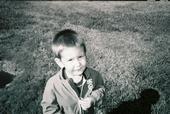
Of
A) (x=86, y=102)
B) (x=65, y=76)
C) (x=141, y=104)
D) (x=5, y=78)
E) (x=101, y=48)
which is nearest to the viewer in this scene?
(x=86, y=102)

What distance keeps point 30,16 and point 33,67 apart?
5.07 meters

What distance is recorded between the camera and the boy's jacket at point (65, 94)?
2.94m

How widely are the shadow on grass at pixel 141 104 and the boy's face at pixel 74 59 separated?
65.4 inches

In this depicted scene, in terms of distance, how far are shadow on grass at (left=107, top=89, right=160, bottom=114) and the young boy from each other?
1398 mm

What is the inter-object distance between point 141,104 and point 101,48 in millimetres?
2705

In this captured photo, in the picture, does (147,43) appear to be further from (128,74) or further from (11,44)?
(11,44)

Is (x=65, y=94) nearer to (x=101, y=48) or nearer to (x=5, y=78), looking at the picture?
(x=5, y=78)

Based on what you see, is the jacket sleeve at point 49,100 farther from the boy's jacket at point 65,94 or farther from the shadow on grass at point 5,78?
the shadow on grass at point 5,78

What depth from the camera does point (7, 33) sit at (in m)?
8.21

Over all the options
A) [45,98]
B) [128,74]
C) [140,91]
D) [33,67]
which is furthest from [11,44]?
[45,98]

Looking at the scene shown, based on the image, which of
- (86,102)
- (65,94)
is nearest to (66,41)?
(65,94)

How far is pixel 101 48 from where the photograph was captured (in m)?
7.06

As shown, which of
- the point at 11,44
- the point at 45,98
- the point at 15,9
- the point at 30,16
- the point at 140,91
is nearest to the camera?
the point at 45,98

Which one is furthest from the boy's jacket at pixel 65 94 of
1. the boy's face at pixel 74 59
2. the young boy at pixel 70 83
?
the boy's face at pixel 74 59
